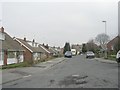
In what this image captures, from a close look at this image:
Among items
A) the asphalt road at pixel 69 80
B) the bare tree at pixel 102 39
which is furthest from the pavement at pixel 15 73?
the bare tree at pixel 102 39

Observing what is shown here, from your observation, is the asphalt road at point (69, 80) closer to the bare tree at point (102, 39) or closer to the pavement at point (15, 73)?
the pavement at point (15, 73)

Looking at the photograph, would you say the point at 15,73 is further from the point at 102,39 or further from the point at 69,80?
the point at 102,39

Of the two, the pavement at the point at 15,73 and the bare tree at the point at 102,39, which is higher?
the bare tree at the point at 102,39

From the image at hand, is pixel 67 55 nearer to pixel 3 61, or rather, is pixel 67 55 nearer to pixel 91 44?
pixel 3 61

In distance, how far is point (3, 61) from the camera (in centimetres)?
3494

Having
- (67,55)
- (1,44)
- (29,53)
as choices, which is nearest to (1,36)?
(1,44)

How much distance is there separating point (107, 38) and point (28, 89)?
87.0m

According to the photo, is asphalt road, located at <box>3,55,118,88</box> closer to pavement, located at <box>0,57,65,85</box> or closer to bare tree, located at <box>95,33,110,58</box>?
pavement, located at <box>0,57,65,85</box>

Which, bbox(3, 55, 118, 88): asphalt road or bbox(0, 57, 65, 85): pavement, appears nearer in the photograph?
bbox(3, 55, 118, 88): asphalt road

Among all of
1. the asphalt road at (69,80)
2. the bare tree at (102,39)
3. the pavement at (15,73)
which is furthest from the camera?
the bare tree at (102,39)

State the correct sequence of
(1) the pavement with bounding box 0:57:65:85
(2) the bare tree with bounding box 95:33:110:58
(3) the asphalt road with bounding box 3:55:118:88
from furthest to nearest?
1. (2) the bare tree with bounding box 95:33:110:58
2. (1) the pavement with bounding box 0:57:65:85
3. (3) the asphalt road with bounding box 3:55:118:88

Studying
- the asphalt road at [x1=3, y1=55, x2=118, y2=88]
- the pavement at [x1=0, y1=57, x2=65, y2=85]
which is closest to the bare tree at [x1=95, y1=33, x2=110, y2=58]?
the pavement at [x1=0, y1=57, x2=65, y2=85]

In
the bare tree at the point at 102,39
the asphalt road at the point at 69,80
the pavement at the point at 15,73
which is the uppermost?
the bare tree at the point at 102,39

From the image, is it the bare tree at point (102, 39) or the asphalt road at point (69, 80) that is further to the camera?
the bare tree at point (102, 39)
